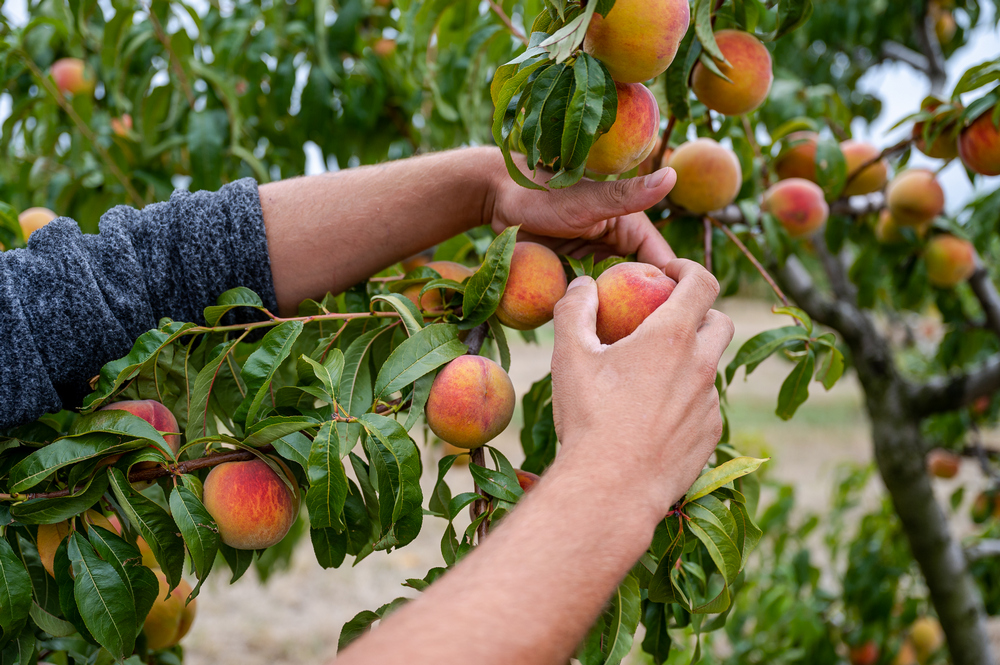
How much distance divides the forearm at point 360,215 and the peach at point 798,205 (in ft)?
2.12

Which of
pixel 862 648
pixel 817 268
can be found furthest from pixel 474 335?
pixel 817 268

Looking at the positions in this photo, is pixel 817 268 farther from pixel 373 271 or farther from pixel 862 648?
pixel 373 271

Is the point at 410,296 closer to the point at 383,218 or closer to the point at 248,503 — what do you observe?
the point at 383,218

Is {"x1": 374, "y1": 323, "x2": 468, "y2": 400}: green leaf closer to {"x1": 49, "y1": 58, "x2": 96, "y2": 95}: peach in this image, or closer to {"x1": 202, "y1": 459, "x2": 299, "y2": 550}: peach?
{"x1": 202, "y1": 459, "x2": 299, "y2": 550}: peach

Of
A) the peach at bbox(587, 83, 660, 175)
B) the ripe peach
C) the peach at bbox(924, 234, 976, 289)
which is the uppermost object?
the peach at bbox(587, 83, 660, 175)

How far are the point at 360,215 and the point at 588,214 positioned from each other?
0.34 metres

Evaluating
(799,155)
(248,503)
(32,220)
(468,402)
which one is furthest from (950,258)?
(32,220)

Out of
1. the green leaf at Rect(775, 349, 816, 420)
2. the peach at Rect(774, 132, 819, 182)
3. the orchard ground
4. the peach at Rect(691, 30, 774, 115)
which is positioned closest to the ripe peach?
the orchard ground

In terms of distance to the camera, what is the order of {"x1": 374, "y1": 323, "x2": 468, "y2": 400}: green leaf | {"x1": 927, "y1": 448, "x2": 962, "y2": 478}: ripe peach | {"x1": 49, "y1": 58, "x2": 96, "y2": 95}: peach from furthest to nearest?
{"x1": 927, "y1": 448, "x2": 962, "y2": 478}: ripe peach < {"x1": 49, "y1": 58, "x2": 96, "y2": 95}: peach < {"x1": 374, "y1": 323, "x2": 468, "y2": 400}: green leaf

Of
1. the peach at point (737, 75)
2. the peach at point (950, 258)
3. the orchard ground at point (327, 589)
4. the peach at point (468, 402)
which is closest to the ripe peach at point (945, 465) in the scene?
the orchard ground at point (327, 589)

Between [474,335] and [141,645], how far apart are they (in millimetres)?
712

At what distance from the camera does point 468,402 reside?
0.75 metres

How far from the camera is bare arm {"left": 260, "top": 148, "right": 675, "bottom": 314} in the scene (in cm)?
95

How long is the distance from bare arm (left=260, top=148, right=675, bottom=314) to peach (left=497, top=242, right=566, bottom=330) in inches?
3.5
